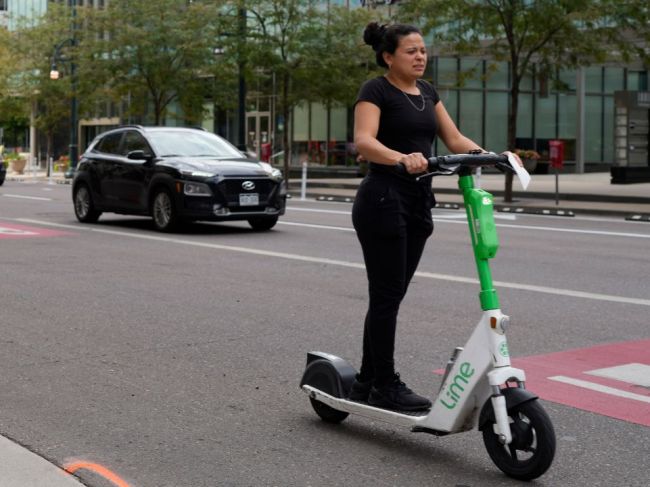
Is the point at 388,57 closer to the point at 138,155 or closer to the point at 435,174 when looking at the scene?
the point at 435,174

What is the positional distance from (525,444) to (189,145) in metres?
14.1

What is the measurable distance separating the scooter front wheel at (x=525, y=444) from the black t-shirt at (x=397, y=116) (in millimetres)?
1346

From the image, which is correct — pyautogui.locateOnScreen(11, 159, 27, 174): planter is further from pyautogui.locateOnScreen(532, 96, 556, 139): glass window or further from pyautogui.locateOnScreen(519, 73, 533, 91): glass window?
pyautogui.locateOnScreen(532, 96, 556, 139): glass window

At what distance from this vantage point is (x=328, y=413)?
563cm

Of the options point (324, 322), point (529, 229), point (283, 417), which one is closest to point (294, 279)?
point (324, 322)

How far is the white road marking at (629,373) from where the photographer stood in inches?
260

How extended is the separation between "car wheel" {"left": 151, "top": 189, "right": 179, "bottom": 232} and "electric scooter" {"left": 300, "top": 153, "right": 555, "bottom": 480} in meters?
12.3

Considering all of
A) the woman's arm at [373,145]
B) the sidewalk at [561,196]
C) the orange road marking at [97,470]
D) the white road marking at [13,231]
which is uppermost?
the woman's arm at [373,145]

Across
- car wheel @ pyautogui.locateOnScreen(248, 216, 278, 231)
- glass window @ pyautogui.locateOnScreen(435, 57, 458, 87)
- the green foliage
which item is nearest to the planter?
the green foliage

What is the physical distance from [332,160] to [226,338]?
38.0 meters

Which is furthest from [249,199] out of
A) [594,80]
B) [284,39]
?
[594,80]

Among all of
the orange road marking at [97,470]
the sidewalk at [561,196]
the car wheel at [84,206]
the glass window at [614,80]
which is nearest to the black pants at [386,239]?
the orange road marking at [97,470]

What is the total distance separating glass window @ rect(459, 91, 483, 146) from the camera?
4403 centimetres

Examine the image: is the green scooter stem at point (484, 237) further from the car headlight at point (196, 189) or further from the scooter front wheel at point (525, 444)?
the car headlight at point (196, 189)
